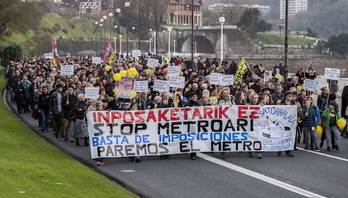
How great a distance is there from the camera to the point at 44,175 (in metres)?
13.0

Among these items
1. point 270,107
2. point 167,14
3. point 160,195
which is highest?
point 167,14

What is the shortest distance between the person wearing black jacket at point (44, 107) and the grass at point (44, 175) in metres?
3.23

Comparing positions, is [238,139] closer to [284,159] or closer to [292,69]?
[284,159]

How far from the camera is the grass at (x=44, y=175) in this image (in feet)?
37.4

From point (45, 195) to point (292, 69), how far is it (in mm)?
130779

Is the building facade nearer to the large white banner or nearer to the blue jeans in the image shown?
the blue jeans

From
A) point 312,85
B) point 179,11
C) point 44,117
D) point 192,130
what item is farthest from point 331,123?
point 179,11

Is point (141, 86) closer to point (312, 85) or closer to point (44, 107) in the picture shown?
point (44, 107)

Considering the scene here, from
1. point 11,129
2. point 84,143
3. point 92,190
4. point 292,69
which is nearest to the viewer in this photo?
point 92,190

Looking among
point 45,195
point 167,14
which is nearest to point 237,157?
point 45,195

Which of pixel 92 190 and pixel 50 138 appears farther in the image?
pixel 50 138

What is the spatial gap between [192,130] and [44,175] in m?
4.46

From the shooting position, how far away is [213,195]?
1226 centimetres

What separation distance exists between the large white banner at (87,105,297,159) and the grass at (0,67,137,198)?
3.47ft
